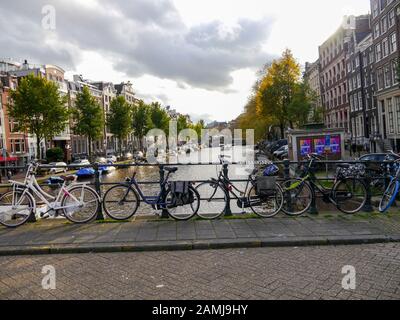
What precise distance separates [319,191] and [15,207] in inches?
259

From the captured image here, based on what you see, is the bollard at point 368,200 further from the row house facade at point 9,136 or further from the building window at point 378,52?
the row house facade at point 9,136

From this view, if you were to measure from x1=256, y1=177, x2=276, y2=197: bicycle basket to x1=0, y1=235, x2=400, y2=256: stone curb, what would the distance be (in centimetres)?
185

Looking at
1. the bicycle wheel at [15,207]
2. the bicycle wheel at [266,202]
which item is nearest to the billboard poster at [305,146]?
the bicycle wheel at [266,202]

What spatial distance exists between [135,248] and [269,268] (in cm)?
225

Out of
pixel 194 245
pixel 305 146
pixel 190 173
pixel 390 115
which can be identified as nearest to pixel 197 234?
pixel 194 245

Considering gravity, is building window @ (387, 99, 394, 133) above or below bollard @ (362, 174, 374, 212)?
above

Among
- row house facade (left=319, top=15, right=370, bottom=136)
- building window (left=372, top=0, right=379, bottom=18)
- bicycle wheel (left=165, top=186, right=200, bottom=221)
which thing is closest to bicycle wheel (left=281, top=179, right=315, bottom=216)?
bicycle wheel (left=165, top=186, right=200, bottom=221)

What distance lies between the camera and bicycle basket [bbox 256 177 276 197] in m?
7.81

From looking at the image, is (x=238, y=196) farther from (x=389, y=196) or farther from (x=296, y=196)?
(x=389, y=196)

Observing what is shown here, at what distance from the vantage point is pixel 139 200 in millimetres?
7676

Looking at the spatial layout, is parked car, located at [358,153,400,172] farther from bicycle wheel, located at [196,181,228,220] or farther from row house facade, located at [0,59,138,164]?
row house facade, located at [0,59,138,164]

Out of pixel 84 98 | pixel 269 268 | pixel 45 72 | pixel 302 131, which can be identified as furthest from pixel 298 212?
pixel 45 72

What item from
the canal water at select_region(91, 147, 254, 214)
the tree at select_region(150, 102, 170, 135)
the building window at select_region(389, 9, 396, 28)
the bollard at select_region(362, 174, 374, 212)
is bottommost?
the bollard at select_region(362, 174, 374, 212)

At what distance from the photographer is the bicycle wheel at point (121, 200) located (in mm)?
7605
